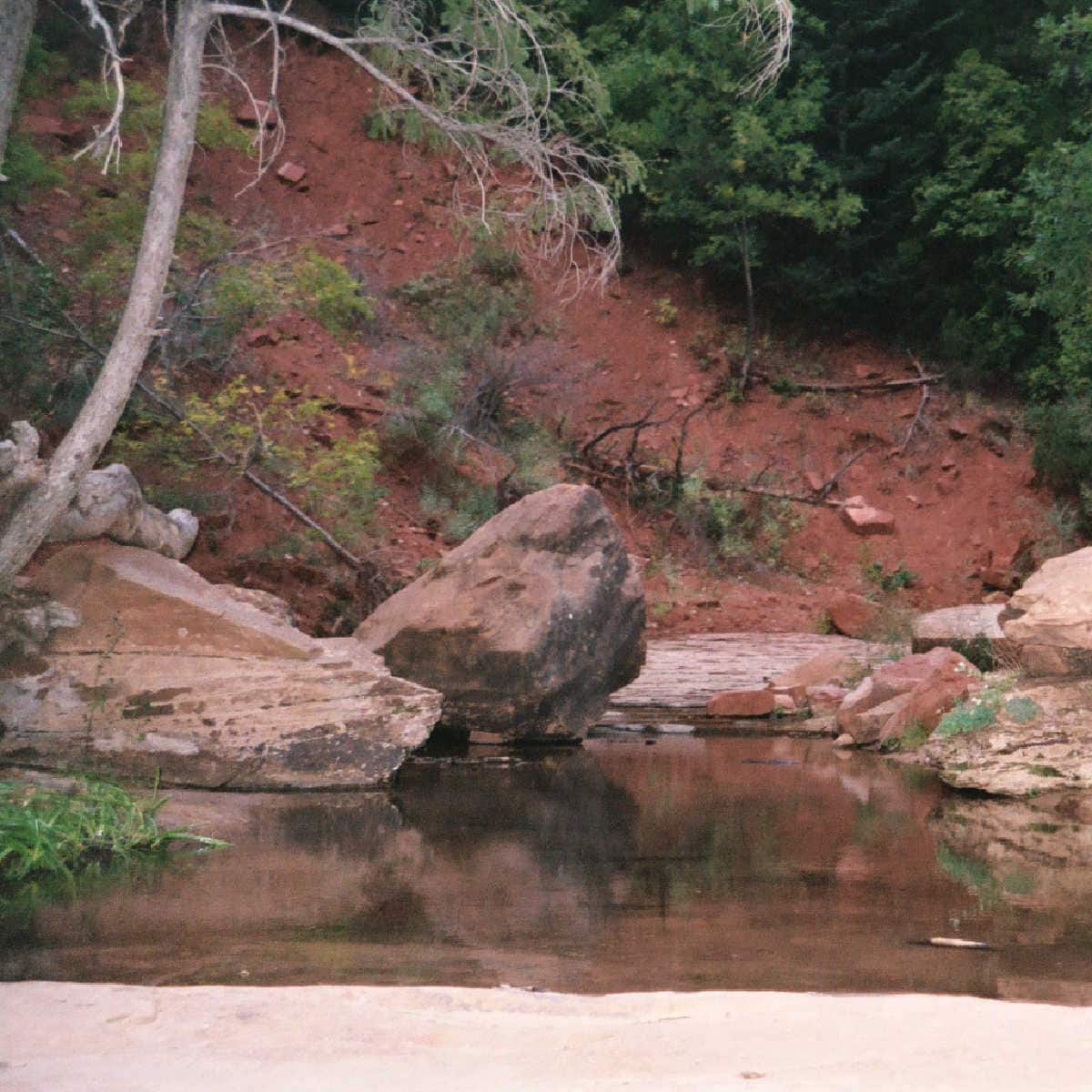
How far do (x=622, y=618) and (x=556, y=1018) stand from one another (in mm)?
7593

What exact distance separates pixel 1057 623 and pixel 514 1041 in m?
6.75

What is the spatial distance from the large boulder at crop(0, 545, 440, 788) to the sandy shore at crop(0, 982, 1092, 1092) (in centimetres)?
432

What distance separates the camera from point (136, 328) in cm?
854

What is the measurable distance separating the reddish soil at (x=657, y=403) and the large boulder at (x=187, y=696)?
6420 mm

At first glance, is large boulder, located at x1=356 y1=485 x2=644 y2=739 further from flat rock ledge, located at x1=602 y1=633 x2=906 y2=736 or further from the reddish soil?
the reddish soil

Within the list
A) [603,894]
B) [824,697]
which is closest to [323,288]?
[824,697]

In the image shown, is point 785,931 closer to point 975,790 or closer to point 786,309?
point 975,790

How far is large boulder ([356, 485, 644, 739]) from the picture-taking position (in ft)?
35.0

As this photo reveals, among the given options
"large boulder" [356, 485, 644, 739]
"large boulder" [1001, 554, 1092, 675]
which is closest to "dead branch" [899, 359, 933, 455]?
"large boulder" [356, 485, 644, 739]

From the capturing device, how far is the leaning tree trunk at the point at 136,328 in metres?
8.23

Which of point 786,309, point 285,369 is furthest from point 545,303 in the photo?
point 285,369

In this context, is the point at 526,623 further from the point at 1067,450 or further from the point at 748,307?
the point at 748,307

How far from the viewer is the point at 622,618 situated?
11.5 m

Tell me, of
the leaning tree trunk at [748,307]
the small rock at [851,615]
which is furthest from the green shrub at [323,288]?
the leaning tree trunk at [748,307]
